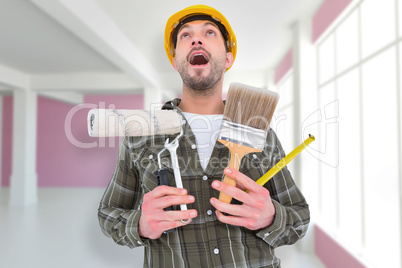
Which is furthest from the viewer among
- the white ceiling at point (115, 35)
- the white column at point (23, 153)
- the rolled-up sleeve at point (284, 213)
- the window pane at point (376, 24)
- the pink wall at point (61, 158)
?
the pink wall at point (61, 158)

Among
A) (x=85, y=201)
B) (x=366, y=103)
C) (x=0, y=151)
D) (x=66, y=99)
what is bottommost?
(x=85, y=201)

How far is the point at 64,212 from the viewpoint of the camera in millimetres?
5207

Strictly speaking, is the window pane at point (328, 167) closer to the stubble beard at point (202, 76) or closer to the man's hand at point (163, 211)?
the stubble beard at point (202, 76)

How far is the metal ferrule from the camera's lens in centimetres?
60

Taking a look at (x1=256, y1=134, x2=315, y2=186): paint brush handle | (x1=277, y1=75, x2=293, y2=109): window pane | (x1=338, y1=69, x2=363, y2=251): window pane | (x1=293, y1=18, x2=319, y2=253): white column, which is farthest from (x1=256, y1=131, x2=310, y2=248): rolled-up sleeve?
(x1=277, y1=75, x2=293, y2=109): window pane

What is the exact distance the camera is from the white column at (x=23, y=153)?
6023 mm

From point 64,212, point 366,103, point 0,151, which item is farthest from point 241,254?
point 0,151

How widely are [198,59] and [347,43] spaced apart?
267 centimetres

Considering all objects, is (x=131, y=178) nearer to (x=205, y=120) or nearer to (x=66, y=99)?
(x=205, y=120)

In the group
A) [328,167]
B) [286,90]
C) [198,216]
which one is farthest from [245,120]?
[286,90]

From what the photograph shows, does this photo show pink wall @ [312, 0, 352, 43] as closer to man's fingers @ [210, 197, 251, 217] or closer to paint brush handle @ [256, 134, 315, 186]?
paint brush handle @ [256, 134, 315, 186]

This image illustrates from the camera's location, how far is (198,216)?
0.72 metres

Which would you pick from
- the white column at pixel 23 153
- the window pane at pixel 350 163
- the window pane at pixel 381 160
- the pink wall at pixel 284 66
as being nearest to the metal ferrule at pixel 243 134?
the window pane at pixel 381 160

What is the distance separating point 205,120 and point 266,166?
0.21 metres
